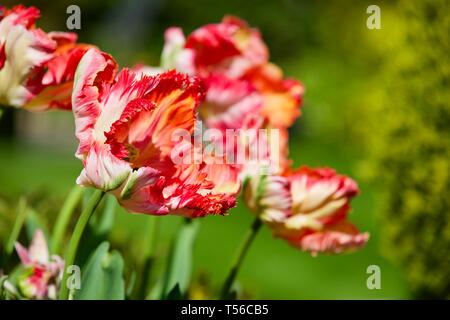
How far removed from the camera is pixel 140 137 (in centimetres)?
127

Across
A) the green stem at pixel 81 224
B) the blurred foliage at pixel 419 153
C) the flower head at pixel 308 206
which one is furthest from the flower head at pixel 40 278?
the blurred foliage at pixel 419 153

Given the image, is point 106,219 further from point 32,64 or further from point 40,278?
point 32,64

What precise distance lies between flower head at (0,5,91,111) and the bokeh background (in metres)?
0.51

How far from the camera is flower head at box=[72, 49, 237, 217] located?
3.94 feet

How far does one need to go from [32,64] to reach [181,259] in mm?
596

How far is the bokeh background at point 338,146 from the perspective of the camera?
3.89 m

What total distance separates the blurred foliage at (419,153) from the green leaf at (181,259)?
2.21m

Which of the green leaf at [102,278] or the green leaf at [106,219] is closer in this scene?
the green leaf at [102,278]

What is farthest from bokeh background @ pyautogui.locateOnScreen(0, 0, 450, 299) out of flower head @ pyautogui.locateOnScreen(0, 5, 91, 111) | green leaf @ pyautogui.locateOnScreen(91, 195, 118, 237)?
flower head @ pyautogui.locateOnScreen(0, 5, 91, 111)

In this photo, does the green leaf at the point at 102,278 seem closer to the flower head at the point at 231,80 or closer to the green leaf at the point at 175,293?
the green leaf at the point at 175,293

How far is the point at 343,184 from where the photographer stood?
5.03 feet

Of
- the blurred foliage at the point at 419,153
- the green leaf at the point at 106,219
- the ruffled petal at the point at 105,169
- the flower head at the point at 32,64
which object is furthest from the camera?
the blurred foliage at the point at 419,153

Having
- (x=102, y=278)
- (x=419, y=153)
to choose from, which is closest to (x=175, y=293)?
(x=102, y=278)

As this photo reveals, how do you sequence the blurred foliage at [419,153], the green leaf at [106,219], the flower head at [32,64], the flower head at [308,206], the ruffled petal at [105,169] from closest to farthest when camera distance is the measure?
the ruffled petal at [105,169] < the flower head at [32,64] < the flower head at [308,206] < the green leaf at [106,219] < the blurred foliage at [419,153]
